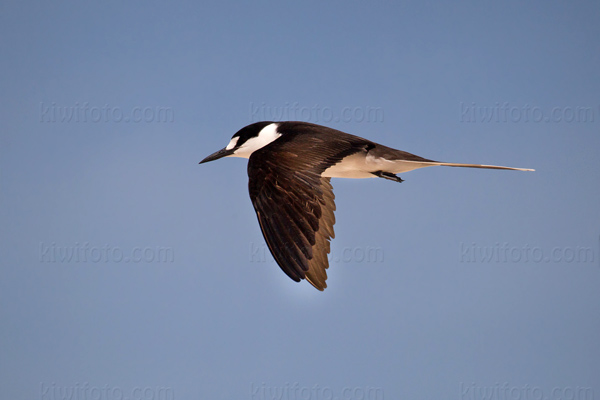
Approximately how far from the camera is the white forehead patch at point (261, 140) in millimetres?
6633

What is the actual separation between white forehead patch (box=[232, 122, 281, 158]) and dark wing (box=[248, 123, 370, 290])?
2.56 feet

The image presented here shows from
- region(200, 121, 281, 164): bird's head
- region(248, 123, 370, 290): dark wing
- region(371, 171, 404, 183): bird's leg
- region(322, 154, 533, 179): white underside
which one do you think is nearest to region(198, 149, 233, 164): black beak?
region(200, 121, 281, 164): bird's head

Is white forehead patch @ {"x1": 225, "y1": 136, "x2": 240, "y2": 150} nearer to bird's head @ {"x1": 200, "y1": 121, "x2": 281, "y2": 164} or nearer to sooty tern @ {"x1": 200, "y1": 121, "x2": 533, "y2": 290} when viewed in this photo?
bird's head @ {"x1": 200, "y1": 121, "x2": 281, "y2": 164}

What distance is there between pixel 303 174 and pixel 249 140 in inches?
63.8

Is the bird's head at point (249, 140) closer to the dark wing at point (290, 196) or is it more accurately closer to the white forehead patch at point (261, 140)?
the white forehead patch at point (261, 140)

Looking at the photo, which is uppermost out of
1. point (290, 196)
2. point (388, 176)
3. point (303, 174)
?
point (388, 176)

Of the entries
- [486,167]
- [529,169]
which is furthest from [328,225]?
[529,169]

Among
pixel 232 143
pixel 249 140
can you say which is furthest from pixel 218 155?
pixel 249 140

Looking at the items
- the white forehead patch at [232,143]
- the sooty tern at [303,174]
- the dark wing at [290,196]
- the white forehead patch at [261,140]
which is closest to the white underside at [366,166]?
the sooty tern at [303,174]

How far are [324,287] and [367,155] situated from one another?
4.65ft

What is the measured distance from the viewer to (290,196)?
17.6 feet

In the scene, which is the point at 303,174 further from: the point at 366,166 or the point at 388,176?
the point at 388,176

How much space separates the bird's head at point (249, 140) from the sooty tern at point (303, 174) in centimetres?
1

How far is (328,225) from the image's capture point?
6.36 metres
